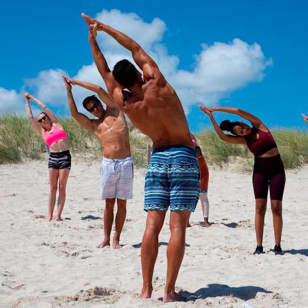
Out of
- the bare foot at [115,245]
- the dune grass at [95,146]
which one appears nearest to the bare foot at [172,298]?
the bare foot at [115,245]

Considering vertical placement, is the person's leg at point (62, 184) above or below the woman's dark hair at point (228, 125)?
below

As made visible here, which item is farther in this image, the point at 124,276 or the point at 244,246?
the point at 244,246

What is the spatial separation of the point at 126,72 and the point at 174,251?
1332 mm

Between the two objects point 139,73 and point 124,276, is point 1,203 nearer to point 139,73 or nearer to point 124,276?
point 124,276

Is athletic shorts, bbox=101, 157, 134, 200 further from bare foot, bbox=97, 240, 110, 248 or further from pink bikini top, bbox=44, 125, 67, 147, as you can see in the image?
pink bikini top, bbox=44, 125, 67, 147

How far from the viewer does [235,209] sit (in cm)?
908

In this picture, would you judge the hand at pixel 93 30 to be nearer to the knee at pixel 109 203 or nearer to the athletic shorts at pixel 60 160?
the knee at pixel 109 203

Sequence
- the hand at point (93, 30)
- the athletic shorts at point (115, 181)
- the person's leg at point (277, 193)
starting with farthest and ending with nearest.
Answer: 1. the athletic shorts at point (115, 181)
2. the person's leg at point (277, 193)
3. the hand at point (93, 30)

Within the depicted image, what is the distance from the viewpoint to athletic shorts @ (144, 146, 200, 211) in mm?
3428

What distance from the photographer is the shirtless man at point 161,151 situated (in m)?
3.41

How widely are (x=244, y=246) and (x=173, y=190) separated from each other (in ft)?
8.99

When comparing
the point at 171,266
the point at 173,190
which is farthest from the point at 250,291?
the point at 173,190

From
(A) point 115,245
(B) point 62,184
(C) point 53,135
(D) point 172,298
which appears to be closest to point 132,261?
(A) point 115,245

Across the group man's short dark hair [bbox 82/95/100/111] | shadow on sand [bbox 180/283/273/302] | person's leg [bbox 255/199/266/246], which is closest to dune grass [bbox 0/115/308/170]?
man's short dark hair [bbox 82/95/100/111]
